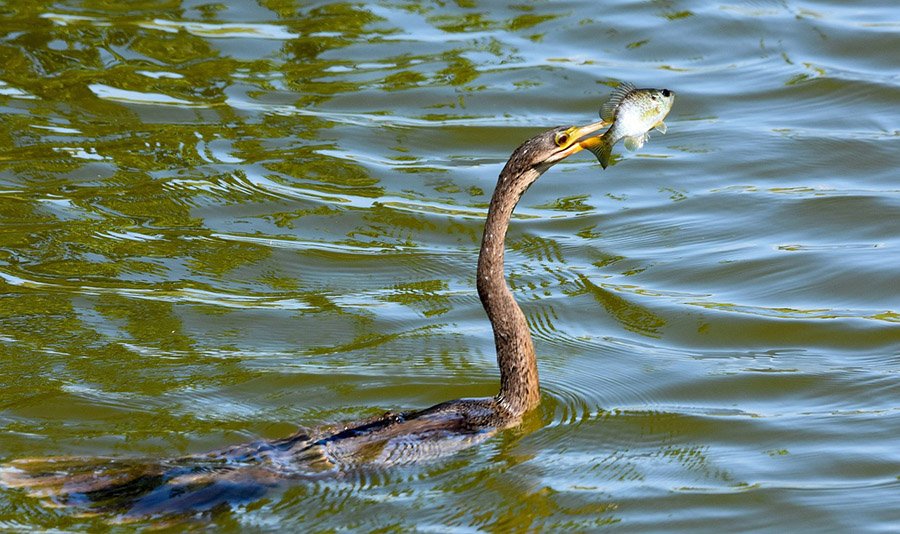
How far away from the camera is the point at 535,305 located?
8.88m

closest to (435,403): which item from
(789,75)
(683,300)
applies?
(683,300)

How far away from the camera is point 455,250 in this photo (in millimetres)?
9711

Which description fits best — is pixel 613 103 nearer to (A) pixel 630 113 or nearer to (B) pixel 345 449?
(A) pixel 630 113

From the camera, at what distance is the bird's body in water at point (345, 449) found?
643 cm

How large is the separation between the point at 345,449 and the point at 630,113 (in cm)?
218

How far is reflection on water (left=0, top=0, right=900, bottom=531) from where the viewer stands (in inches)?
276

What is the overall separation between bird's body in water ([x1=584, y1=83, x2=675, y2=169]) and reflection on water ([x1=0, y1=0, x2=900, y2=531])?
1.38 m

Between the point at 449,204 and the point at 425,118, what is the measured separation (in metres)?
1.76

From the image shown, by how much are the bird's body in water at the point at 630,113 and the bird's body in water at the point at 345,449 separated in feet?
0.41

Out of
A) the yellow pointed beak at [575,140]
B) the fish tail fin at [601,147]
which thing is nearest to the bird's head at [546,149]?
the yellow pointed beak at [575,140]

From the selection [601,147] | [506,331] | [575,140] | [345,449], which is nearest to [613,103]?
[601,147]

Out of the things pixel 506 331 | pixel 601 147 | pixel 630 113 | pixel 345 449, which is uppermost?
pixel 630 113

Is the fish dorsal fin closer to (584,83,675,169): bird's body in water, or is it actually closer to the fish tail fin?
(584,83,675,169): bird's body in water

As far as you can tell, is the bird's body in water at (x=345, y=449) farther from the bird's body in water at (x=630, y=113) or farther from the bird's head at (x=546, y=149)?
the bird's body in water at (x=630, y=113)
